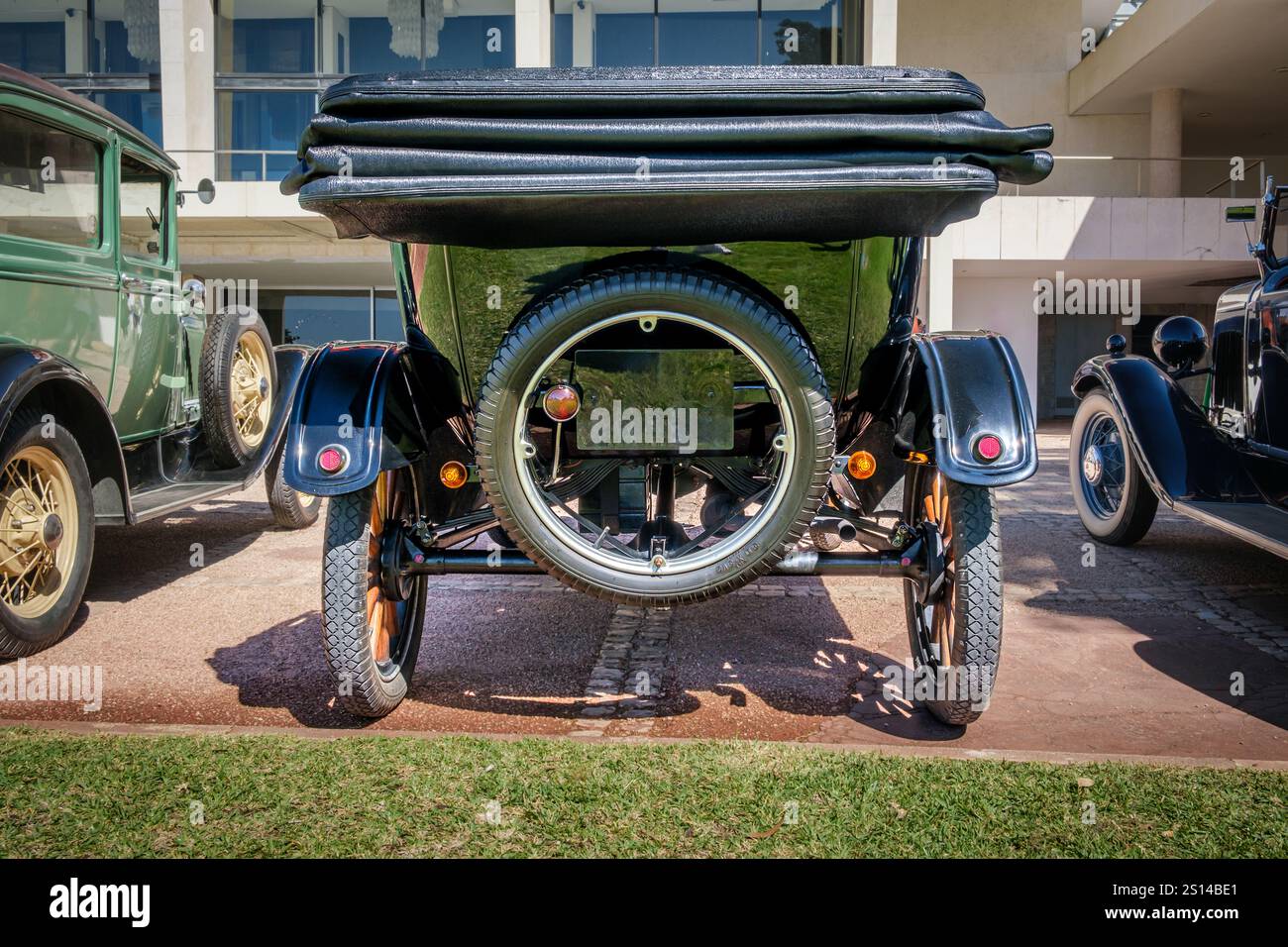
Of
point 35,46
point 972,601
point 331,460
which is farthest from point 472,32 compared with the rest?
point 972,601

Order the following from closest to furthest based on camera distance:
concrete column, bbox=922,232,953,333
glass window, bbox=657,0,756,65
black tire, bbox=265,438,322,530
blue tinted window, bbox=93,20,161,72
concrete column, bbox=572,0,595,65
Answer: black tire, bbox=265,438,322,530, concrete column, bbox=922,232,953,333, concrete column, bbox=572,0,595,65, glass window, bbox=657,0,756,65, blue tinted window, bbox=93,20,161,72

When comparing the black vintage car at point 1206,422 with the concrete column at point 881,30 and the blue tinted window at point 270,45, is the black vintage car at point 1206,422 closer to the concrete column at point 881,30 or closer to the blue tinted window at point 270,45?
the concrete column at point 881,30

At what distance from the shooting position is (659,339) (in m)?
3.14

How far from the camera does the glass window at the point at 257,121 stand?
62.7ft

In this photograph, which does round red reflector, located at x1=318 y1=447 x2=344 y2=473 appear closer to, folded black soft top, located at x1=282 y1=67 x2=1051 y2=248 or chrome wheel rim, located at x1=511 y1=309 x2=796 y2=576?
chrome wheel rim, located at x1=511 y1=309 x2=796 y2=576

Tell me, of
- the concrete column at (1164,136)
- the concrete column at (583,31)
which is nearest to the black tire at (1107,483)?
the concrete column at (583,31)

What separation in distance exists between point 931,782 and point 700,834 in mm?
710

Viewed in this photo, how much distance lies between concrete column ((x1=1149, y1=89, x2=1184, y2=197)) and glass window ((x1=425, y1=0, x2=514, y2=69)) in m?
13.1

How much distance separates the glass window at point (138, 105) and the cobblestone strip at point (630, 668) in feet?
61.9

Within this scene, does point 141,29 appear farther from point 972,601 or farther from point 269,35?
point 972,601

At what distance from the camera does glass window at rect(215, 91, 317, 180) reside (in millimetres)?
19109

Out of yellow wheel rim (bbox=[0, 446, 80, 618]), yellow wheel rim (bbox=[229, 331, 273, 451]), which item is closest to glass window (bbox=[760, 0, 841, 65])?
yellow wheel rim (bbox=[229, 331, 273, 451])
